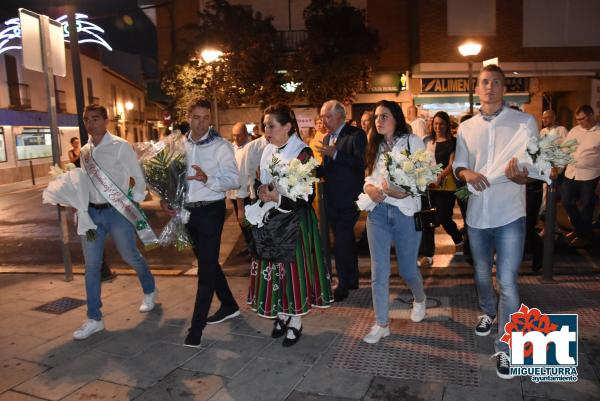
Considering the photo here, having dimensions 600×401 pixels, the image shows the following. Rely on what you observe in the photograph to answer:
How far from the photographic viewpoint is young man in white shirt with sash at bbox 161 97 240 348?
14.2 ft

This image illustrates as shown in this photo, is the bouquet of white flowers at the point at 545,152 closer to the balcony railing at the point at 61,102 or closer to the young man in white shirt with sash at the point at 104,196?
the young man in white shirt with sash at the point at 104,196

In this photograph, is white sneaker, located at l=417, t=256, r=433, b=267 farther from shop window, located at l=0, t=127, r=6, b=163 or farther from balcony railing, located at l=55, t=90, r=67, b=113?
balcony railing, located at l=55, t=90, r=67, b=113

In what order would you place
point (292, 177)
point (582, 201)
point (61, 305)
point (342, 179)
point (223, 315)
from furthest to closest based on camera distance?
point (582, 201), point (61, 305), point (342, 179), point (223, 315), point (292, 177)

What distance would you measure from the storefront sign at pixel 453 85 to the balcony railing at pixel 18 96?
21.2m

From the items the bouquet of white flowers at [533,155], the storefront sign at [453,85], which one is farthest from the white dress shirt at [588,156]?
the storefront sign at [453,85]

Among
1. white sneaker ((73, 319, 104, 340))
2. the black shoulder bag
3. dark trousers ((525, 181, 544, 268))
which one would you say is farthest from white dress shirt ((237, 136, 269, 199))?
dark trousers ((525, 181, 544, 268))

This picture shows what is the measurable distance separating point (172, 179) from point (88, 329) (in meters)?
1.59

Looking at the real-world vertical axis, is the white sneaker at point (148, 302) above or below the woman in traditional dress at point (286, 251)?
below

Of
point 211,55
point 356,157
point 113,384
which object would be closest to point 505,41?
point 211,55

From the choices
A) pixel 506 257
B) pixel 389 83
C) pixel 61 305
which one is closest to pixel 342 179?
pixel 506 257

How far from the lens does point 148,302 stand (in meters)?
5.25

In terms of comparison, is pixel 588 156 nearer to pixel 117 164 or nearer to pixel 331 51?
pixel 117 164

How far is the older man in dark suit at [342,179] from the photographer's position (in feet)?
16.4

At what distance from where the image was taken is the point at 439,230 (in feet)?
29.0
